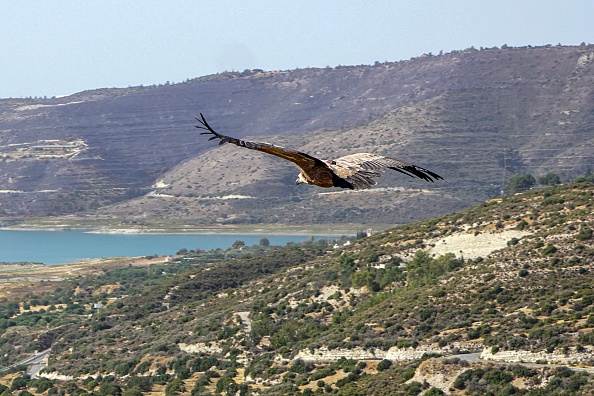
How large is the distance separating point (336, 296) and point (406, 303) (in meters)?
10.2

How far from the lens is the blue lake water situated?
157 m

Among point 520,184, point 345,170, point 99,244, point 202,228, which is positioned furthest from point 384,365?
point 202,228

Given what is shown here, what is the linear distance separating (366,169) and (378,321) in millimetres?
42057

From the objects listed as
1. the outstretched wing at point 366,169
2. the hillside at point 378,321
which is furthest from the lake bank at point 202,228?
the outstretched wing at point 366,169

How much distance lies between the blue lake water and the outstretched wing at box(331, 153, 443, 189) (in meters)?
137

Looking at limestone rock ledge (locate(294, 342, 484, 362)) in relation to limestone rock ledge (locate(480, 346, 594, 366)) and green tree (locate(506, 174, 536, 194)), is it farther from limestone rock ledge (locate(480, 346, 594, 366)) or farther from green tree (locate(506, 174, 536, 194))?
green tree (locate(506, 174, 536, 194))

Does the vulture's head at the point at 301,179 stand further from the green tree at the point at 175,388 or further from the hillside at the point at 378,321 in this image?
the green tree at the point at 175,388

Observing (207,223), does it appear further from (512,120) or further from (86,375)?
(86,375)

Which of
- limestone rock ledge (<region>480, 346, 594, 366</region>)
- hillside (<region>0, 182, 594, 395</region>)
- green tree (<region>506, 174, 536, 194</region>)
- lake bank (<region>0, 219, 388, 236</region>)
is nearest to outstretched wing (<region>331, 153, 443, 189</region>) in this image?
hillside (<region>0, 182, 594, 395</region>)

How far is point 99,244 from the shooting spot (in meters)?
169

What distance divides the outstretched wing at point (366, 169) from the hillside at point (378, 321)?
2535 centimetres

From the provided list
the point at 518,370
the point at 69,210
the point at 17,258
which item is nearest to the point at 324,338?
the point at 518,370

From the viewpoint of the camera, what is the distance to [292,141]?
19875 cm

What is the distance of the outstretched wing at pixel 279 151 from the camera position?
11.4m
